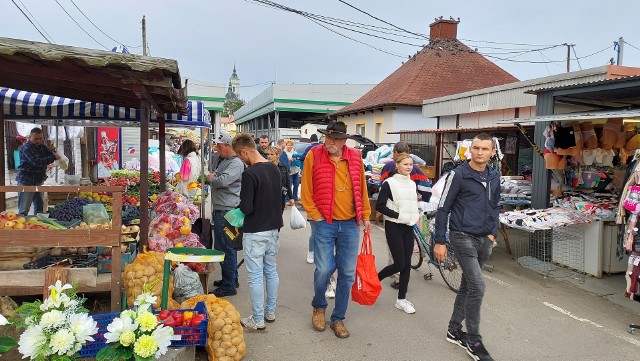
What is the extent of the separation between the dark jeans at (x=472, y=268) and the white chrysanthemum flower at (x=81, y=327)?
9.43 ft

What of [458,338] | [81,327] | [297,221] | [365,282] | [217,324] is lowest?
[458,338]

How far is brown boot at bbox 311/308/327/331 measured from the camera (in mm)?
4535

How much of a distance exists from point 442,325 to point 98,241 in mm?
3399

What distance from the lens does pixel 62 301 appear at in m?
2.69

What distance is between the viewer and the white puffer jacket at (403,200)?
16.4 ft

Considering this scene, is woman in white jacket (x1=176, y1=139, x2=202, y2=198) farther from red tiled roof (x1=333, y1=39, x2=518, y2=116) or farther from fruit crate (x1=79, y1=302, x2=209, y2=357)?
red tiled roof (x1=333, y1=39, x2=518, y2=116)

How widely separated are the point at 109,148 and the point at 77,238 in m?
14.7

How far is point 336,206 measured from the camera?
432 centimetres

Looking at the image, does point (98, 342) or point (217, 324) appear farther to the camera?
point (217, 324)

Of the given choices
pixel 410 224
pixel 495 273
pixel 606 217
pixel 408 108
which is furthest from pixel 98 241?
pixel 408 108

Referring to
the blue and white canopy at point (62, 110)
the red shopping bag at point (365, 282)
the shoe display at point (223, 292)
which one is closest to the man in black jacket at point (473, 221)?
the red shopping bag at point (365, 282)

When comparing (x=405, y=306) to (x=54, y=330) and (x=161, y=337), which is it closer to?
(x=161, y=337)

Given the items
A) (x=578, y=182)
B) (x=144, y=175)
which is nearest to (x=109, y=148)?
(x=144, y=175)

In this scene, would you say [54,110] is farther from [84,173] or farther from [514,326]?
[84,173]
